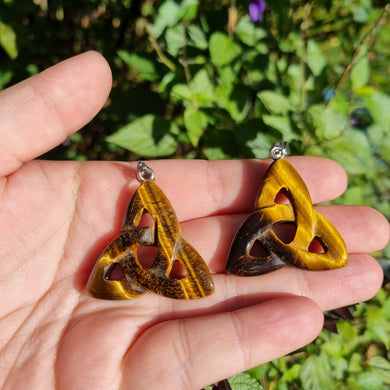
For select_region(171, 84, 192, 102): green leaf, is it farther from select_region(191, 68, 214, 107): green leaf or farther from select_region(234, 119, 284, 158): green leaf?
select_region(234, 119, 284, 158): green leaf

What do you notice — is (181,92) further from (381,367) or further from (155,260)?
(381,367)

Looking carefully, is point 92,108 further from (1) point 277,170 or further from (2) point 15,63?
(2) point 15,63

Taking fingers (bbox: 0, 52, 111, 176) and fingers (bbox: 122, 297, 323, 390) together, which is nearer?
fingers (bbox: 122, 297, 323, 390)

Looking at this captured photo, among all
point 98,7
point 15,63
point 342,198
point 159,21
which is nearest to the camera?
point 159,21

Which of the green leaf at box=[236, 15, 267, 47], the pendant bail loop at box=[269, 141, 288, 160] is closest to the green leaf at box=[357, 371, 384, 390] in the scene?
the pendant bail loop at box=[269, 141, 288, 160]

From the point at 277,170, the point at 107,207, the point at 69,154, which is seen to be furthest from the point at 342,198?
the point at 69,154

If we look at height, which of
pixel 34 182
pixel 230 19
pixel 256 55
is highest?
pixel 230 19

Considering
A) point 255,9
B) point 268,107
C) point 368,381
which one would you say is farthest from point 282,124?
point 368,381
